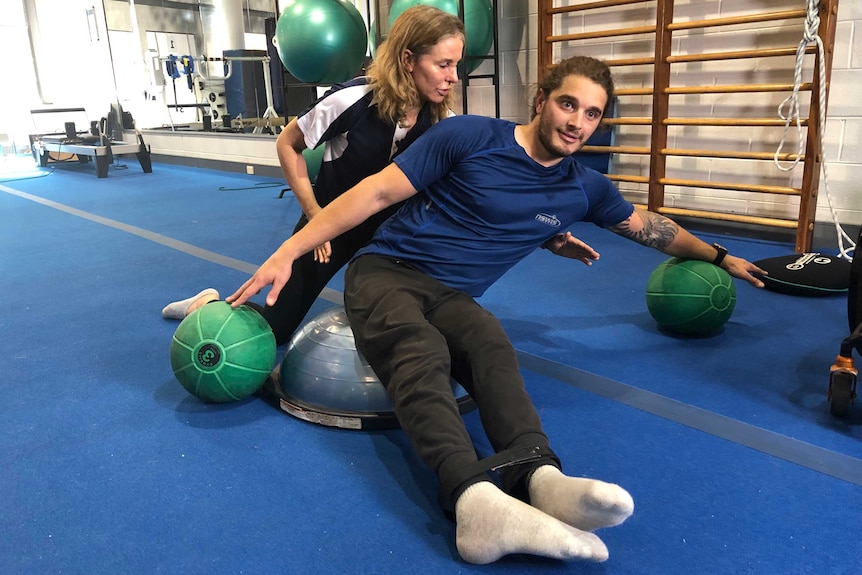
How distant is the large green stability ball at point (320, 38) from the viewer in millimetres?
5031

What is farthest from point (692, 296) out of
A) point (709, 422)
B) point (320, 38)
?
point (320, 38)

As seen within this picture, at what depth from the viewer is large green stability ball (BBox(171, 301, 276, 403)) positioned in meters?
1.98

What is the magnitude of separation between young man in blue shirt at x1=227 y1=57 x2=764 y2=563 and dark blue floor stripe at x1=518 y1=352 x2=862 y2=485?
424mm

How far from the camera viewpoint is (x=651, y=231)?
2271 millimetres

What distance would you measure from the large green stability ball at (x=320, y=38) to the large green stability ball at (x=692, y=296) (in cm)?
346

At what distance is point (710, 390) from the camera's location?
7.05ft

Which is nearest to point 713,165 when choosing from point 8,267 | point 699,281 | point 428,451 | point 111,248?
point 699,281

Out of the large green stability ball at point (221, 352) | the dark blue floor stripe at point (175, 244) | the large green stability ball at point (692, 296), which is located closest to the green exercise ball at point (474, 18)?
the dark blue floor stripe at point (175, 244)

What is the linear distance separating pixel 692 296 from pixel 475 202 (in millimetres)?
1026

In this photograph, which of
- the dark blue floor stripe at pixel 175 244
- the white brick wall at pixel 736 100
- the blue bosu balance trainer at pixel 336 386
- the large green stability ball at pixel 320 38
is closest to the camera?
the blue bosu balance trainer at pixel 336 386

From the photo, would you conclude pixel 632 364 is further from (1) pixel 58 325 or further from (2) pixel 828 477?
(1) pixel 58 325

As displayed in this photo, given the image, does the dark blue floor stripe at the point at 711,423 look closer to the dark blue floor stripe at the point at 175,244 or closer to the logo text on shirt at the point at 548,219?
the logo text on shirt at the point at 548,219

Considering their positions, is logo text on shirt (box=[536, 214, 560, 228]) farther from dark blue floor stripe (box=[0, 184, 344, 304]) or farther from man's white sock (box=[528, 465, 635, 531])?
dark blue floor stripe (box=[0, 184, 344, 304])

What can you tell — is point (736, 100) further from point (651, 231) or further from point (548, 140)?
point (548, 140)
